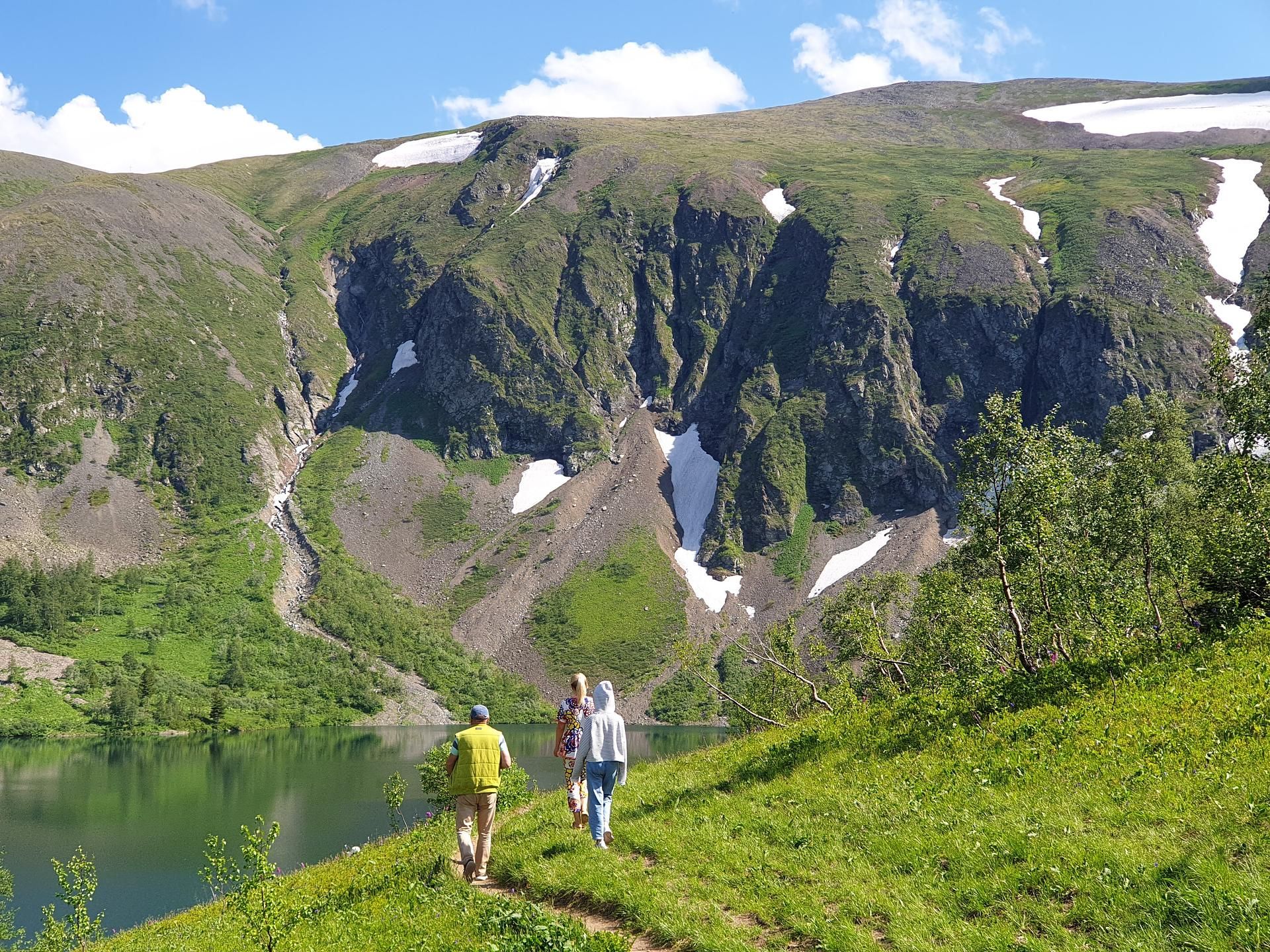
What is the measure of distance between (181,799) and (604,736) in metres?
101

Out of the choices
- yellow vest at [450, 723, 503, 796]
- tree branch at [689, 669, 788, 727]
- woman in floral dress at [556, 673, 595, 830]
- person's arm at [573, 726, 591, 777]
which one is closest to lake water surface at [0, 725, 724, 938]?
tree branch at [689, 669, 788, 727]

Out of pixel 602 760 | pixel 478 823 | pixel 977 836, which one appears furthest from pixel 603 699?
pixel 977 836

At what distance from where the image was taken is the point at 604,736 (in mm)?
16922

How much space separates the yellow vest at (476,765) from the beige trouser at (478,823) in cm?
20

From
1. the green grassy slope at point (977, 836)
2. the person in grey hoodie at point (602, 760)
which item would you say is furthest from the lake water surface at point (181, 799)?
the person in grey hoodie at point (602, 760)

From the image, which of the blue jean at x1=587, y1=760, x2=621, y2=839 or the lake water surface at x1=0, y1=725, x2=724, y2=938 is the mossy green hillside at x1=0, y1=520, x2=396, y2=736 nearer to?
the lake water surface at x1=0, y1=725, x2=724, y2=938

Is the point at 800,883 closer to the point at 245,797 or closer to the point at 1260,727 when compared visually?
the point at 1260,727

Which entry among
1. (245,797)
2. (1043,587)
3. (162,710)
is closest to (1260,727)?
(1043,587)

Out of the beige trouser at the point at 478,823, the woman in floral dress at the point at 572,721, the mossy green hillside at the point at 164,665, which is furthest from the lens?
the mossy green hillside at the point at 164,665

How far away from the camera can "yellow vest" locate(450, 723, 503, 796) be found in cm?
1616

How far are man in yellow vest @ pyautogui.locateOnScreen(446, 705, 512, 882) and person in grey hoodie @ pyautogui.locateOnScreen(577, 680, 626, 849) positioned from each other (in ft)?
5.48

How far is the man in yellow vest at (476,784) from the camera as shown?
53.2 feet

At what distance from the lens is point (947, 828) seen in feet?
46.9

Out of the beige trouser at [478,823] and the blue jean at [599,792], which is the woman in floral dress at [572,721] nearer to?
the blue jean at [599,792]
